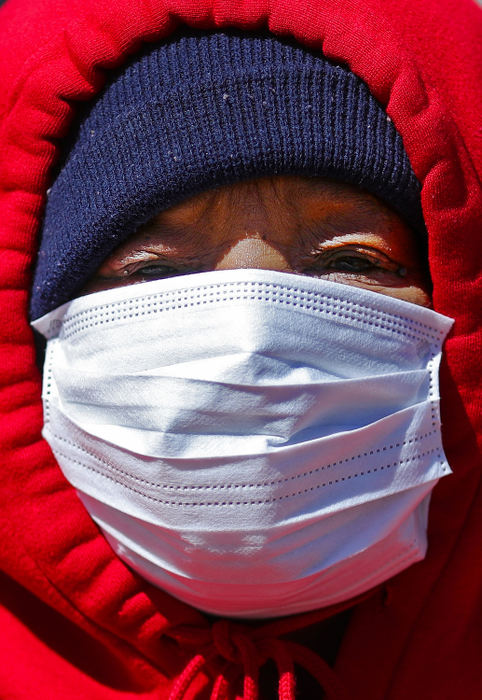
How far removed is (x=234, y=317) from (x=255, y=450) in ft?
0.73

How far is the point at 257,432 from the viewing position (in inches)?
50.5

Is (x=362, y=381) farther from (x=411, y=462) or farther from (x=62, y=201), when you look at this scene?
(x=62, y=201)

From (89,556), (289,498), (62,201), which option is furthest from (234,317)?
(89,556)

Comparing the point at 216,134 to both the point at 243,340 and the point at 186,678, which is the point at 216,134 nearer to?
the point at 243,340

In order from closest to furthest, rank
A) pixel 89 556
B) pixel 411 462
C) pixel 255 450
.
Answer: pixel 255 450 < pixel 411 462 < pixel 89 556

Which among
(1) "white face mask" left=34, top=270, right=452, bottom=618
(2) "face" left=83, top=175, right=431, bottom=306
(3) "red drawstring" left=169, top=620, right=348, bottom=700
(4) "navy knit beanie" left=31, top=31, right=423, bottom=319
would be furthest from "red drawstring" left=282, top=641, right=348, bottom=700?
(4) "navy knit beanie" left=31, top=31, right=423, bottom=319

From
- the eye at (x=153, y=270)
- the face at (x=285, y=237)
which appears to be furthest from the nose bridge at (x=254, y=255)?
the eye at (x=153, y=270)

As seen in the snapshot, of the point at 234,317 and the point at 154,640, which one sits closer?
the point at 234,317

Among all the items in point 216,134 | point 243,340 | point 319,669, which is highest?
point 216,134

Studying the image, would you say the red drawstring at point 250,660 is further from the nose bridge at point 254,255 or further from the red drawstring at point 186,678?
the nose bridge at point 254,255

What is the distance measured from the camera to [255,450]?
126 centimetres

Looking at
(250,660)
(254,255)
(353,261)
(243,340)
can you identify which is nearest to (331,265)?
(353,261)

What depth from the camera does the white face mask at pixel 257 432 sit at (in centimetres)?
127

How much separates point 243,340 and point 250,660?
0.62 meters
